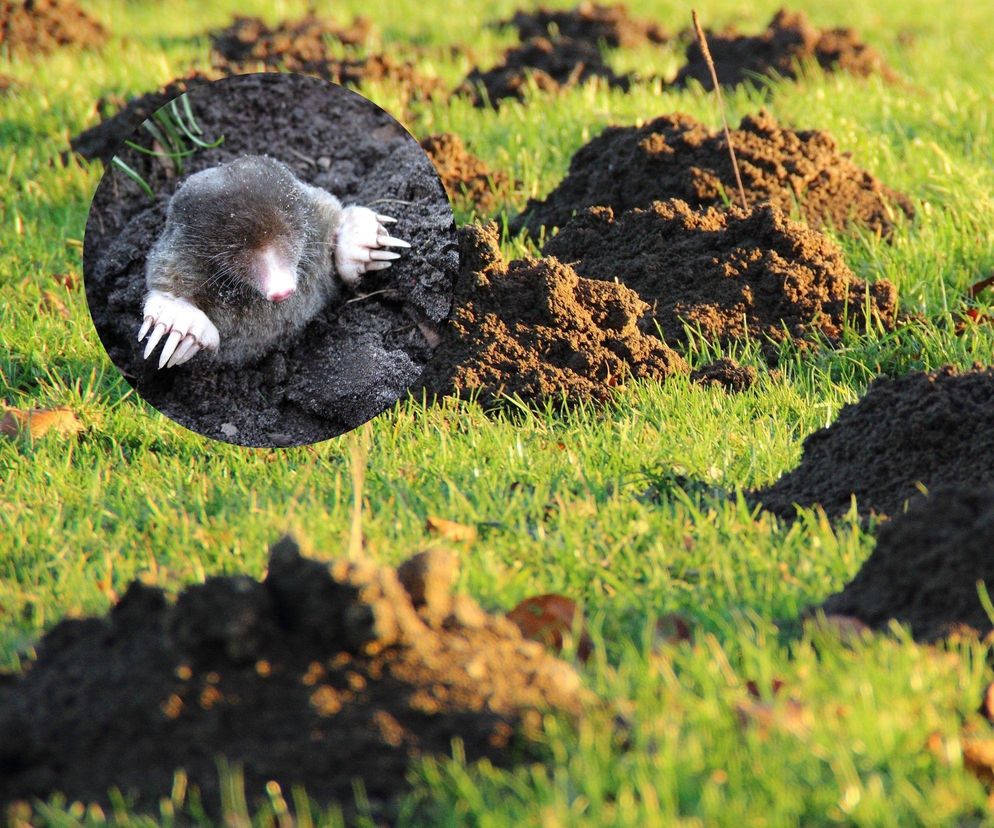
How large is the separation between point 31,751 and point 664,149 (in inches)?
177

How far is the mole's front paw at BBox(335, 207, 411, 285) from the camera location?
4.73 meters

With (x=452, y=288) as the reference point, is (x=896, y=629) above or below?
above

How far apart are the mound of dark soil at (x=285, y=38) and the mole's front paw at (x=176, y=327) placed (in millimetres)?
4456

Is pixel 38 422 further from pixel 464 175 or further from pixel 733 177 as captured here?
pixel 733 177

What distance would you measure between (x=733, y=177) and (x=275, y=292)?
2.79 m

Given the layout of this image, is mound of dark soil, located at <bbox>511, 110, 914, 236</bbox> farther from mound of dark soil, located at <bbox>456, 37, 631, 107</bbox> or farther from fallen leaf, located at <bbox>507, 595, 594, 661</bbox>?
fallen leaf, located at <bbox>507, 595, 594, 661</bbox>

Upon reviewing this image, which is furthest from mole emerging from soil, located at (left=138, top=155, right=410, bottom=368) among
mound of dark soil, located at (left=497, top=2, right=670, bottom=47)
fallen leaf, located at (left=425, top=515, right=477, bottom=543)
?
mound of dark soil, located at (left=497, top=2, right=670, bottom=47)

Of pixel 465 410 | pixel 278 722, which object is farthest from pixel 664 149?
pixel 278 722

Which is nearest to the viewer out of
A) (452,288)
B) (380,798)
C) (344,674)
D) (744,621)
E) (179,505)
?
(380,798)

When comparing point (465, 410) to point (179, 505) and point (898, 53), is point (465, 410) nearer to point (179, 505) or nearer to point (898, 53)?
point (179, 505)

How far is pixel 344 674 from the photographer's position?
103 inches

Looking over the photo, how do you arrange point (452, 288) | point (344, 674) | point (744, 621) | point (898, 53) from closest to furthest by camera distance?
point (344, 674) < point (744, 621) < point (452, 288) < point (898, 53)

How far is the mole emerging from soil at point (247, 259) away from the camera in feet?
14.1

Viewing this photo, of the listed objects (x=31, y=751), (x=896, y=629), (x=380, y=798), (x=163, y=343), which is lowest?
(x=163, y=343)
